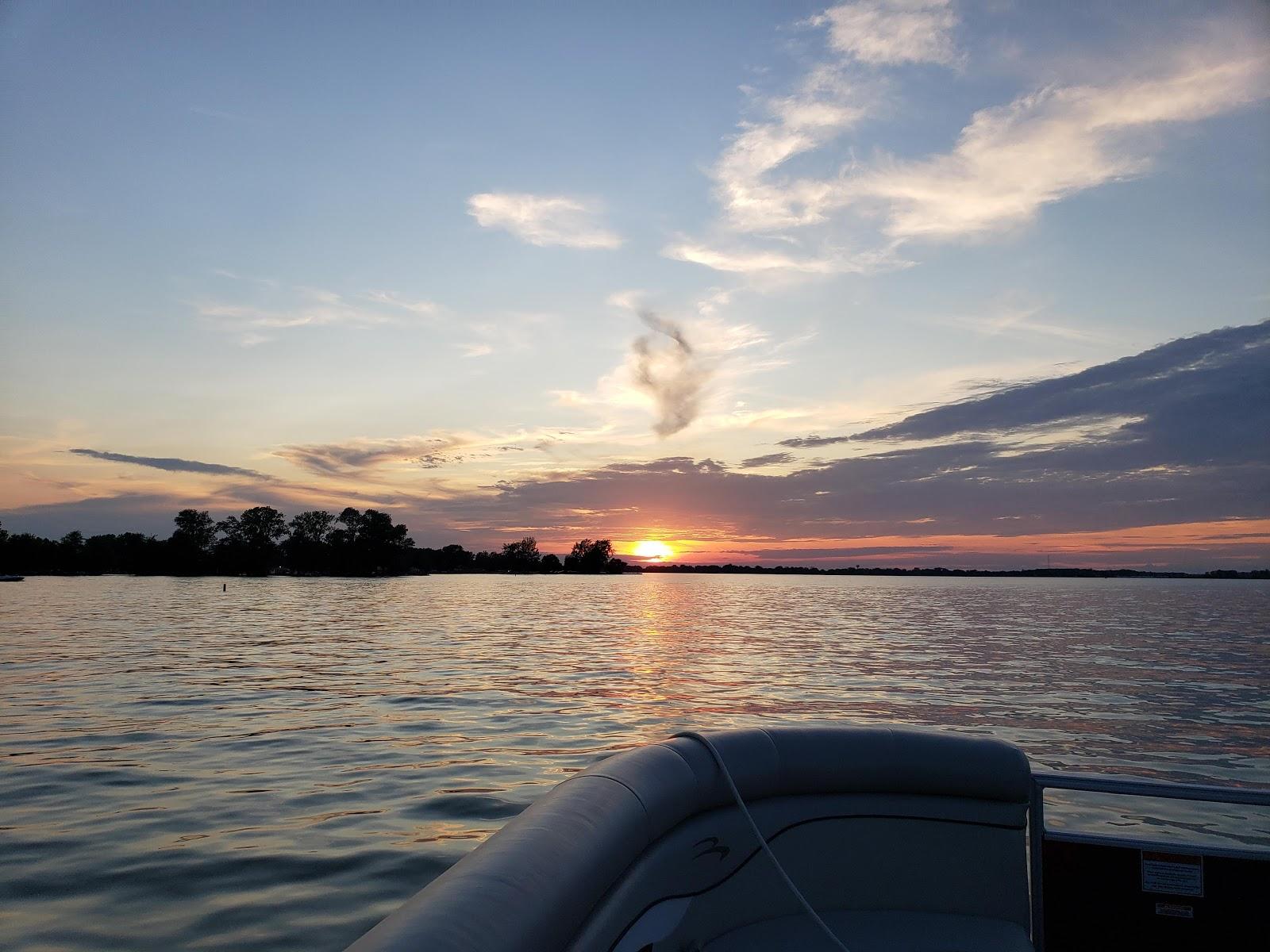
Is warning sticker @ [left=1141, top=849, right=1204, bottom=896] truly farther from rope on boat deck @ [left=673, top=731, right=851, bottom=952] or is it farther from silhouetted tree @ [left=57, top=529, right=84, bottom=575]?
silhouetted tree @ [left=57, top=529, right=84, bottom=575]

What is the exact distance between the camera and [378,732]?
1177 cm

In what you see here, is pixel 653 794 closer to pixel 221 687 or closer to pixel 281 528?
pixel 221 687

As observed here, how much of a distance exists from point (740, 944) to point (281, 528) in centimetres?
18332

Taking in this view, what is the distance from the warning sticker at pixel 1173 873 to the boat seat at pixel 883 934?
64cm

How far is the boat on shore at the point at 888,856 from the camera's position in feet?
10.9

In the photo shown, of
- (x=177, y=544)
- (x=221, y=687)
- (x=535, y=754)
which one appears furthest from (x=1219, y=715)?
(x=177, y=544)

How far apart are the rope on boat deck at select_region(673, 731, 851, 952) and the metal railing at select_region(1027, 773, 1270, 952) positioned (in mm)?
1077

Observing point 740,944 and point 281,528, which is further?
point 281,528

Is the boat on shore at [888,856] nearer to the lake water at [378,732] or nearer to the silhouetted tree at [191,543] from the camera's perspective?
the lake water at [378,732]

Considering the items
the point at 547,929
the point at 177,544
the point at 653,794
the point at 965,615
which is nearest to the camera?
the point at 547,929

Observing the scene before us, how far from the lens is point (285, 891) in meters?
5.94

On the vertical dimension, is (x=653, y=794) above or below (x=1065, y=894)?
above

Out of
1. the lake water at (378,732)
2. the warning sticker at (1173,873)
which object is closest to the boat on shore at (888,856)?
the warning sticker at (1173,873)

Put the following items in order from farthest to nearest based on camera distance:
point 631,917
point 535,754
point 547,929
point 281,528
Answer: point 281,528 < point 535,754 < point 631,917 < point 547,929
